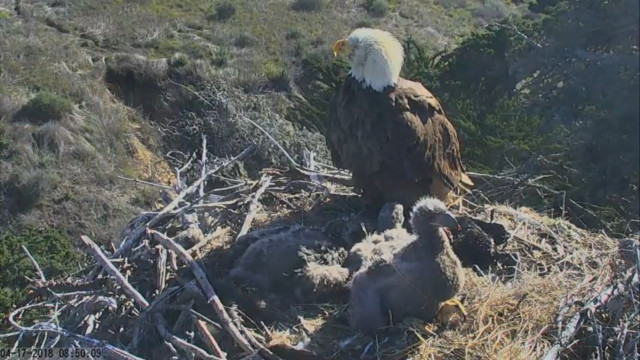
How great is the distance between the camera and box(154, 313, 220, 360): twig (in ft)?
15.4

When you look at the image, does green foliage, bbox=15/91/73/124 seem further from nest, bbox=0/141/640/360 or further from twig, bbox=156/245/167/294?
twig, bbox=156/245/167/294

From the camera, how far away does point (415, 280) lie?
5008 millimetres

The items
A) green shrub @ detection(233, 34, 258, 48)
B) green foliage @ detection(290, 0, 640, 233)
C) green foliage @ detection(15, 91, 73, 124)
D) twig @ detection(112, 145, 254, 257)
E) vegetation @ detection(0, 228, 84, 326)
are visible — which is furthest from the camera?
green shrub @ detection(233, 34, 258, 48)

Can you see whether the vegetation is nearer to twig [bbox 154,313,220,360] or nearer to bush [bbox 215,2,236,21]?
twig [bbox 154,313,220,360]

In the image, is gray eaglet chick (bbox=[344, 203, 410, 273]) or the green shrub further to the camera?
the green shrub

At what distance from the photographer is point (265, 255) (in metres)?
5.56

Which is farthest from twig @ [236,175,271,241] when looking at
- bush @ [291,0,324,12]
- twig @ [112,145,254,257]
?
bush @ [291,0,324,12]

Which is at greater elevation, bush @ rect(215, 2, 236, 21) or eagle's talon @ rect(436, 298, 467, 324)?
eagle's talon @ rect(436, 298, 467, 324)

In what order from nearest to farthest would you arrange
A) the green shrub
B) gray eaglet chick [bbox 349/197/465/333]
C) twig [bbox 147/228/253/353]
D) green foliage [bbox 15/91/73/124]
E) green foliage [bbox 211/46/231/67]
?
twig [bbox 147/228/253/353] < gray eaglet chick [bbox 349/197/465/333] < green foliage [bbox 15/91/73/124] < green foliage [bbox 211/46/231/67] < the green shrub

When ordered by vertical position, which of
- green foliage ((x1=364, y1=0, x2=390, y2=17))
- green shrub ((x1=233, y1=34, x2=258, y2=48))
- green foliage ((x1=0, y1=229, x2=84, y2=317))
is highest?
green foliage ((x1=0, y1=229, x2=84, y2=317))

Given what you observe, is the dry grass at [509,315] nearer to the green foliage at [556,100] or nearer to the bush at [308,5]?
the green foliage at [556,100]

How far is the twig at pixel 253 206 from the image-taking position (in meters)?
6.06

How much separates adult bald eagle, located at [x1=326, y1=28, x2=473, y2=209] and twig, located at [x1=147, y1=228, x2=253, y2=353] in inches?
61.4

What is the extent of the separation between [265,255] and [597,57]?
2383 millimetres
